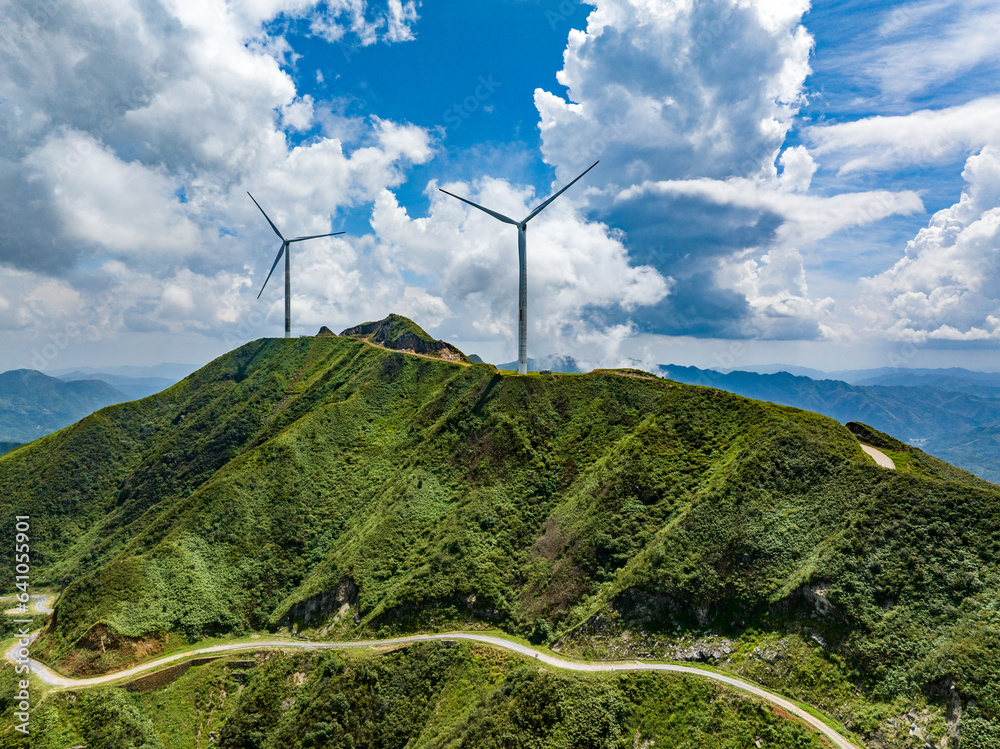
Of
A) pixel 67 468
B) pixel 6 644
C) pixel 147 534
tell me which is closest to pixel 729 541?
pixel 147 534

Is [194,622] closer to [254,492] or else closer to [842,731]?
[254,492]

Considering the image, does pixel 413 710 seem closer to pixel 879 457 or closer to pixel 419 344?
pixel 879 457

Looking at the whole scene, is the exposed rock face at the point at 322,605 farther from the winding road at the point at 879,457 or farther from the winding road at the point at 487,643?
the winding road at the point at 879,457

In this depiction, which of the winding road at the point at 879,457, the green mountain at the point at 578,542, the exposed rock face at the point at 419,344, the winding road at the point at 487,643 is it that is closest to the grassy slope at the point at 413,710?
the winding road at the point at 487,643

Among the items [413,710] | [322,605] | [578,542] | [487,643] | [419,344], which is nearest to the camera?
[413,710]

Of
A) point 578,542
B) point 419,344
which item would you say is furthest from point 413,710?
point 419,344

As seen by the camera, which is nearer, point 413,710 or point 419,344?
point 413,710
